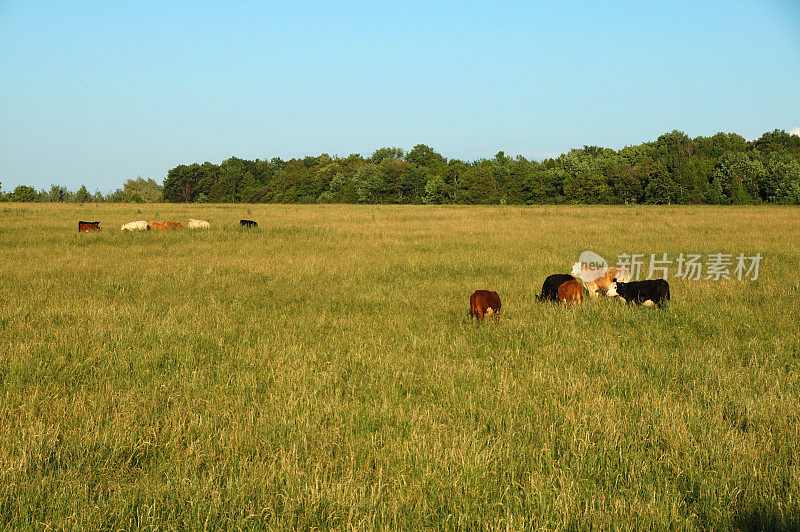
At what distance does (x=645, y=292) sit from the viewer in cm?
934

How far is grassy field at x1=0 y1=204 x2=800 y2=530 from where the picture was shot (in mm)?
3180

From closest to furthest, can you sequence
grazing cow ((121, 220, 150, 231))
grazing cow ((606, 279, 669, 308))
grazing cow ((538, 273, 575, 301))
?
grazing cow ((606, 279, 669, 308)) < grazing cow ((538, 273, 575, 301)) < grazing cow ((121, 220, 150, 231))

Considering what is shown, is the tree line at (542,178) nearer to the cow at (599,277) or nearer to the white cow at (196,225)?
the white cow at (196,225)

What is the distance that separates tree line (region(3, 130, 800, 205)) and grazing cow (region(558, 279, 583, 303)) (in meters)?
77.4

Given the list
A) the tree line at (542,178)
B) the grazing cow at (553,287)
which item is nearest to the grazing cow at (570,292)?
the grazing cow at (553,287)

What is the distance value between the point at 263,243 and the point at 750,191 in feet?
265

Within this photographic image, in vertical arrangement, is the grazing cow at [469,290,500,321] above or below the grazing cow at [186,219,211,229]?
below

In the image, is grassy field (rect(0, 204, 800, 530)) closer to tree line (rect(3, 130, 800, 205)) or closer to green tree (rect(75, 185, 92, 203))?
tree line (rect(3, 130, 800, 205))

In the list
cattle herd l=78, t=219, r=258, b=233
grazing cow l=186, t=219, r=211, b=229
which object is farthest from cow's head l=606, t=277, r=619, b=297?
grazing cow l=186, t=219, r=211, b=229

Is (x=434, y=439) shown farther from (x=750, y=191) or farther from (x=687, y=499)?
(x=750, y=191)

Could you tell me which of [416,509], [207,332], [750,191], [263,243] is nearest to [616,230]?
[263,243]

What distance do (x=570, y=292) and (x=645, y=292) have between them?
145 cm

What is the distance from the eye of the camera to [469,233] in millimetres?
24703

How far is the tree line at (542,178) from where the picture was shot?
7525 centimetres
